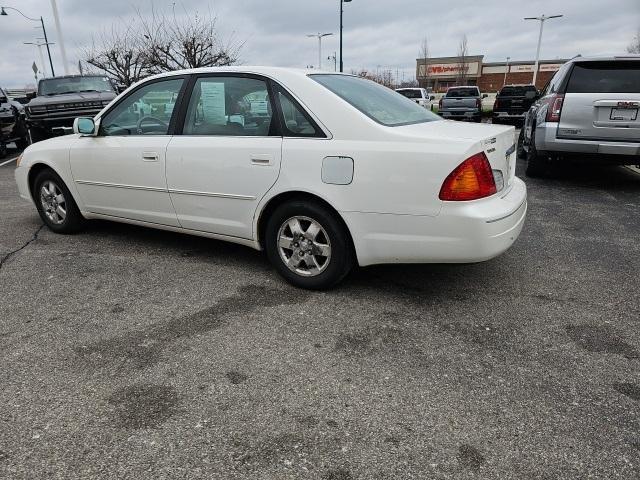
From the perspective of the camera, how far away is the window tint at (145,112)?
163 inches

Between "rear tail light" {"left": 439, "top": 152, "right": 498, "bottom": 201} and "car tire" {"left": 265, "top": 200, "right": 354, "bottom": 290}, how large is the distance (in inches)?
30.0

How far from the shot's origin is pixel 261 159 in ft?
11.7

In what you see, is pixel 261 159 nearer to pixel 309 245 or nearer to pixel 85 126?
pixel 309 245

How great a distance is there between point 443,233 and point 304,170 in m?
1.01

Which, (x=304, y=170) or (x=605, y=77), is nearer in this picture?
(x=304, y=170)

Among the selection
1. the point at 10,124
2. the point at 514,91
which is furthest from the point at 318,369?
the point at 514,91

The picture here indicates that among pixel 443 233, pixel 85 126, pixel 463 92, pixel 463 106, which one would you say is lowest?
pixel 463 106

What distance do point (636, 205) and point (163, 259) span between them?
18.5 ft

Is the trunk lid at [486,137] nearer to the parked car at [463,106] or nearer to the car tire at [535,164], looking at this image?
the car tire at [535,164]

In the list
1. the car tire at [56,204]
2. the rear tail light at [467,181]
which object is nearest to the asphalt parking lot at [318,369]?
the car tire at [56,204]

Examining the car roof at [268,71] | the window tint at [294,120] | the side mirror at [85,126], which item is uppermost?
the car roof at [268,71]

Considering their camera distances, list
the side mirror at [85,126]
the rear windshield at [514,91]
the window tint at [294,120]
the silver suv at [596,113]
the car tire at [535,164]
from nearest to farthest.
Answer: the window tint at [294,120] → the side mirror at [85,126] → the silver suv at [596,113] → the car tire at [535,164] → the rear windshield at [514,91]

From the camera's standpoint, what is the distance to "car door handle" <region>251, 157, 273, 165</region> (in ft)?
11.6

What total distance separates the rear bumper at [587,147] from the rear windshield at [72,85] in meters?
10.0
